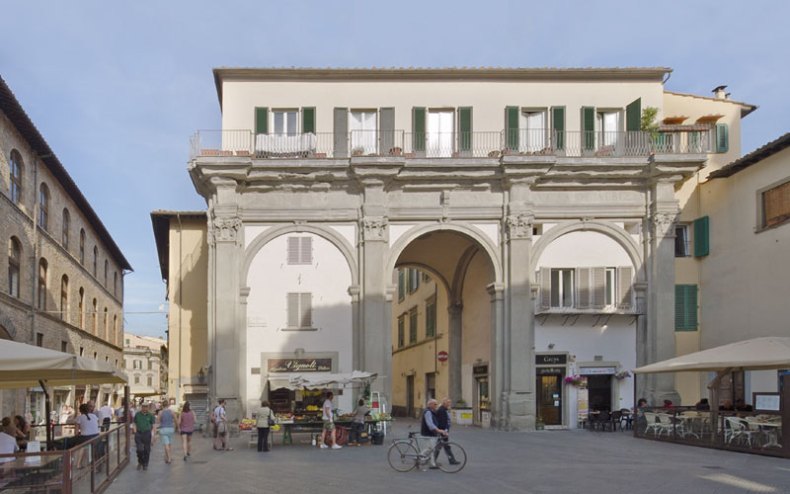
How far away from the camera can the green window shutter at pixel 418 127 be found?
31.3m

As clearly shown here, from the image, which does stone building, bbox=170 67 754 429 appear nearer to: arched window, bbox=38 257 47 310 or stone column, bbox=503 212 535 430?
stone column, bbox=503 212 535 430

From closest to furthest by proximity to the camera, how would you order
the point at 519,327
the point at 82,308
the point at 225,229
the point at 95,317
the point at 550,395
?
the point at 519,327, the point at 225,229, the point at 550,395, the point at 82,308, the point at 95,317

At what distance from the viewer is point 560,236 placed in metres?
31.0

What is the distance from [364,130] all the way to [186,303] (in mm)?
10412

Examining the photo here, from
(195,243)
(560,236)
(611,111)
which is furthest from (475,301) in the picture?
(195,243)

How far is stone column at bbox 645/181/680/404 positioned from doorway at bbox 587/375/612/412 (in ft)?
5.83

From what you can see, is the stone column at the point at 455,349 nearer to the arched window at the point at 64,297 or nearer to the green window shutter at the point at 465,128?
the green window shutter at the point at 465,128

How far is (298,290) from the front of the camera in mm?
30766

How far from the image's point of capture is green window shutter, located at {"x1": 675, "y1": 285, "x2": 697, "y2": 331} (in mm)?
31078

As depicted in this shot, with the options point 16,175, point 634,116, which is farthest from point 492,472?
point 16,175

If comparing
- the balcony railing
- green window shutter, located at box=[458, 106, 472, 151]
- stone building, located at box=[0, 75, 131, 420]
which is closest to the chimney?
the balcony railing

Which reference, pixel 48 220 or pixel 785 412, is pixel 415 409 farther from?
pixel 785 412

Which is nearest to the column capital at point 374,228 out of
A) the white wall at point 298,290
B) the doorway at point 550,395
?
the white wall at point 298,290

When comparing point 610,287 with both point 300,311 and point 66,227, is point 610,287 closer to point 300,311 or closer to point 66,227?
point 300,311
